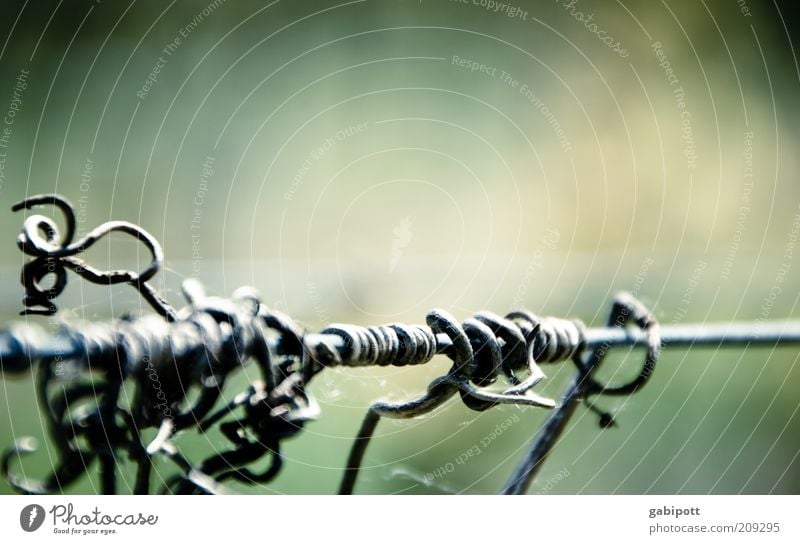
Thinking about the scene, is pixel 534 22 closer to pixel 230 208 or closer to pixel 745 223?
pixel 745 223

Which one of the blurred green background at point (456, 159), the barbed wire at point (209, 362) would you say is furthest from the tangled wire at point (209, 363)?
the blurred green background at point (456, 159)

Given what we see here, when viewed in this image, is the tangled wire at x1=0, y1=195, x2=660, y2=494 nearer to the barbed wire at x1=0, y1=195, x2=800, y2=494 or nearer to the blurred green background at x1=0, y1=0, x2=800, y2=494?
the barbed wire at x1=0, y1=195, x2=800, y2=494

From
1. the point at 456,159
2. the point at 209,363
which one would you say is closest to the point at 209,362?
the point at 209,363

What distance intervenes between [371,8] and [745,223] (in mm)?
765

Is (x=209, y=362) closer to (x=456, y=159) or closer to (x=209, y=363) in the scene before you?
(x=209, y=363)

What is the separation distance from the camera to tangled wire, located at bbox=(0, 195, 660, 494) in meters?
0.37

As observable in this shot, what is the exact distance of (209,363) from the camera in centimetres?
38

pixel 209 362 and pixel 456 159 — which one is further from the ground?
pixel 456 159

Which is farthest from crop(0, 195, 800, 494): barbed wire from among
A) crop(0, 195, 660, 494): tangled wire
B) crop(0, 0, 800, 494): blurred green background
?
crop(0, 0, 800, 494): blurred green background

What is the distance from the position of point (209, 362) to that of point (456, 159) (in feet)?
3.77

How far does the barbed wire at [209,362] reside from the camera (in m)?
0.37

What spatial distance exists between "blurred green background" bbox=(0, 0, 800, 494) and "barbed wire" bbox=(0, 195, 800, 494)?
73 centimetres

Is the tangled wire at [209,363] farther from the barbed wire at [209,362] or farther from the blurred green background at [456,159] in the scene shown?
the blurred green background at [456,159]

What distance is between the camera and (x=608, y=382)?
1.78 ft
